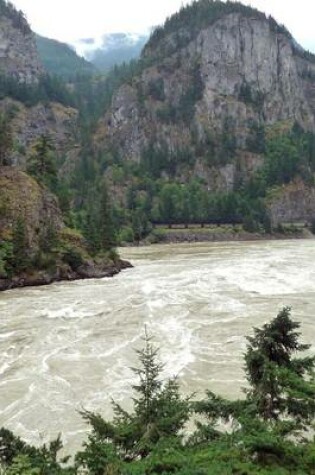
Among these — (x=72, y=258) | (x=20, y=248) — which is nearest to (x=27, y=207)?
(x=72, y=258)

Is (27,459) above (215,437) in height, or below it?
above

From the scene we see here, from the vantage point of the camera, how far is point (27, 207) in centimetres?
7275

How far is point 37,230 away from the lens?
71938mm

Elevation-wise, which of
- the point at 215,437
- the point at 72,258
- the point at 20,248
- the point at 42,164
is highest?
the point at 42,164

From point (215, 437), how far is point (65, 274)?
56727mm

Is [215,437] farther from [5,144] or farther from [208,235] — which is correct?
[208,235]

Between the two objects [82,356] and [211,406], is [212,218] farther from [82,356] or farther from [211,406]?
[211,406]

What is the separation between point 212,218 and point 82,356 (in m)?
142

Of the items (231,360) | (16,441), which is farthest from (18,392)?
(16,441)

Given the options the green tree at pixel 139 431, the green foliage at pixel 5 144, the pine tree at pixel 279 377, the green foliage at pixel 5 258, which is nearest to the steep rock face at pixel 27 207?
the green foliage at pixel 5 144

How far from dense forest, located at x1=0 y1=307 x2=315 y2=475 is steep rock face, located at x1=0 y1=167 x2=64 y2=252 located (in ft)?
180

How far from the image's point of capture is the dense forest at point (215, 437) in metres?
11.5

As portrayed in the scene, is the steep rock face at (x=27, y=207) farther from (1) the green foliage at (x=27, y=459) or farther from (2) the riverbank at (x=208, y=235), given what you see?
(2) the riverbank at (x=208, y=235)

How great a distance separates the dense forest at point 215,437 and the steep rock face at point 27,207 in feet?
180
